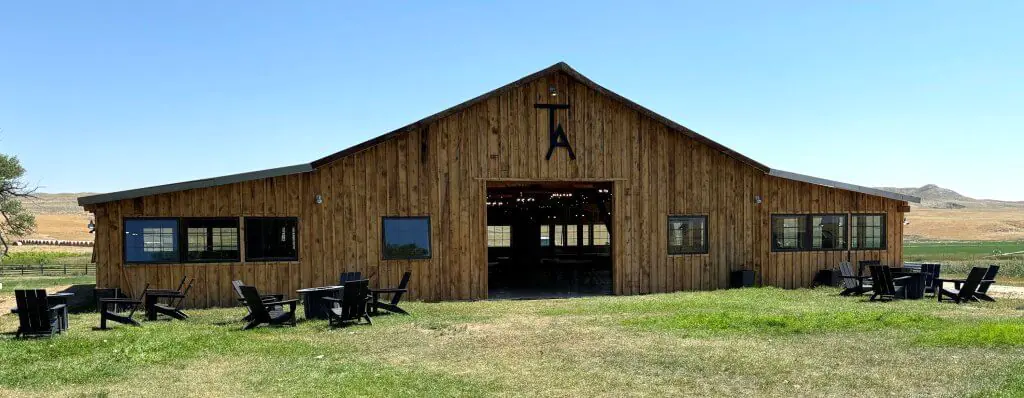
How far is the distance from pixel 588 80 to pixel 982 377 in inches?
421

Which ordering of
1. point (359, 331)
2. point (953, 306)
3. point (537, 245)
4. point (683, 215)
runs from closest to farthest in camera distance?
point (359, 331)
point (953, 306)
point (683, 215)
point (537, 245)

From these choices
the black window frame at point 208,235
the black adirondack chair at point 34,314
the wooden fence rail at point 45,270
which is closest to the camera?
the black adirondack chair at point 34,314

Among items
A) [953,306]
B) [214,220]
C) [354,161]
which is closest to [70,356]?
[214,220]

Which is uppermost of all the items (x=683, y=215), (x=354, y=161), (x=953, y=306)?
(x=354, y=161)

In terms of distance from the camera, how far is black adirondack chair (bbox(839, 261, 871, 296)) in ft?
53.5

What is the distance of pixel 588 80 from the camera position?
680 inches

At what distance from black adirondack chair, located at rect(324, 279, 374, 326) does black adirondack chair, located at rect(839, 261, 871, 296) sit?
9522 mm

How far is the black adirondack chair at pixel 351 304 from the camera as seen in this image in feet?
40.2

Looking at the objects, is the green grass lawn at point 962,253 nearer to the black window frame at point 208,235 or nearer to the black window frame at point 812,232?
the black window frame at point 812,232

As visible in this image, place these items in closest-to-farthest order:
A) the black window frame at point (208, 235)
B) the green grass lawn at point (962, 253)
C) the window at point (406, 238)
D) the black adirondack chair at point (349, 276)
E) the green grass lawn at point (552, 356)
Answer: the green grass lawn at point (552, 356), the black adirondack chair at point (349, 276), the black window frame at point (208, 235), the window at point (406, 238), the green grass lawn at point (962, 253)

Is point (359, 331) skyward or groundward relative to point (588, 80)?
groundward

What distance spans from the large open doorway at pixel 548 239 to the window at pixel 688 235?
1445 mm

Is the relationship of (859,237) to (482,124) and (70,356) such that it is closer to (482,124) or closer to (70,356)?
(482,124)

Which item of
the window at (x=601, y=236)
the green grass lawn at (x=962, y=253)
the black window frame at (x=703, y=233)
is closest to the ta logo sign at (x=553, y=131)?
the black window frame at (x=703, y=233)
